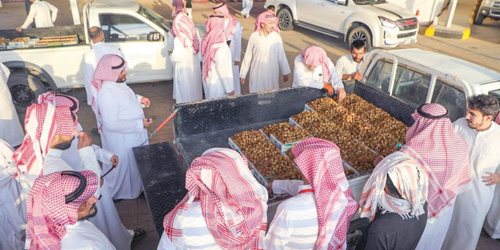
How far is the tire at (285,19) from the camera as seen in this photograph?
1312 centimetres

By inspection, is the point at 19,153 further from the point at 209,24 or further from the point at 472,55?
the point at 472,55

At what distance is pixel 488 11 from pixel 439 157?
13.9 metres

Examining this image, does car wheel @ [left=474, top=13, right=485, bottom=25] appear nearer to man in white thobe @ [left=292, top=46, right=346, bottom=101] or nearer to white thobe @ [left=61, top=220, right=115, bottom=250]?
man in white thobe @ [left=292, top=46, right=346, bottom=101]

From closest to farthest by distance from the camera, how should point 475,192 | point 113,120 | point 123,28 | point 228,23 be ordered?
point 475,192
point 113,120
point 123,28
point 228,23

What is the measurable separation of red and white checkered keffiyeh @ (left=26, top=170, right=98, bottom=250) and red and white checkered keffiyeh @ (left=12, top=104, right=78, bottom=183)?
2.71 ft

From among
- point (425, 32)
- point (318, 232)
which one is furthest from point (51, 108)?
point (425, 32)

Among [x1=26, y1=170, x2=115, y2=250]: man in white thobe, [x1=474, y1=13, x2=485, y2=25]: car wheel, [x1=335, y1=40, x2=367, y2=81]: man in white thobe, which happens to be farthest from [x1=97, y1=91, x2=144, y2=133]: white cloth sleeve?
[x1=474, y1=13, x2=485, y2=25]: car wheel

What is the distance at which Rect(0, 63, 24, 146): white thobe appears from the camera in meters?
5.16

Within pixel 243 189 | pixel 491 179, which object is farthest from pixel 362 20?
pixel 243 189

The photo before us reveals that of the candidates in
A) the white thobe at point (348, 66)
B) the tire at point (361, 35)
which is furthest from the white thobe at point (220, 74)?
the tire at point (361, 35)

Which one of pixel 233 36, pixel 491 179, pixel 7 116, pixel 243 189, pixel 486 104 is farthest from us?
pixel 233 36

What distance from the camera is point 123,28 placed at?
746 cm

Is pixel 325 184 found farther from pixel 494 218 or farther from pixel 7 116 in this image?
pixel 7 116

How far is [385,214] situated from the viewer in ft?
9.32
